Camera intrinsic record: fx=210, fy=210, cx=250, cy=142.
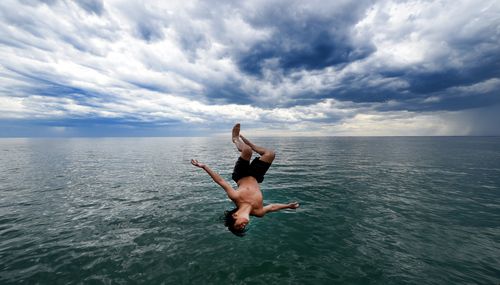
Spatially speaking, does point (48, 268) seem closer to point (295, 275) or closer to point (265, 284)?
point (265, 284)

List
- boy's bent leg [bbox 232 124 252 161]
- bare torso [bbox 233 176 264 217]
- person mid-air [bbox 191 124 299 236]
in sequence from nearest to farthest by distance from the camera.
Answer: person mid-air [bbox 191 124 299 236]
bare torso [bbox 233 176 264 217]
boy's bent leg [bbox 232 124 252 161]

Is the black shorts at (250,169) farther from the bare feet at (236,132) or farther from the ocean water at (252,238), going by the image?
the ocean water at (252,238)

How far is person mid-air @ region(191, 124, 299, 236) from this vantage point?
731cm

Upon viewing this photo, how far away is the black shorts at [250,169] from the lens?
373 inches

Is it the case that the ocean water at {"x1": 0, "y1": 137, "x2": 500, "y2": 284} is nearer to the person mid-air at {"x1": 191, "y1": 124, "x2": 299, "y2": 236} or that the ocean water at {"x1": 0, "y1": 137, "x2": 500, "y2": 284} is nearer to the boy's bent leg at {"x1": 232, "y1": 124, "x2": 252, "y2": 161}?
the person mid-air at {"x1": 191, "y1": 124, "x2": 299, "y2": 236}

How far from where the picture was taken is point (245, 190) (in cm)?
854

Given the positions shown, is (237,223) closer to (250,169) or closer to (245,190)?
(245,190)

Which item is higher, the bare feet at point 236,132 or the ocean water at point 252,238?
the bare feet at point 236,132

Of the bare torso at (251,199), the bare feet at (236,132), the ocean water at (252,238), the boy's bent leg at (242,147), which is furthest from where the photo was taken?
the bare feet at (236,132)

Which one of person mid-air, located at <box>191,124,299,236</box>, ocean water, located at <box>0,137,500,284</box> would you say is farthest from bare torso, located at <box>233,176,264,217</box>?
ocean water, located at <box>0,137,500,284</box>

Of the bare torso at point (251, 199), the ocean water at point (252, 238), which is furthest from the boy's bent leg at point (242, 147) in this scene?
the ocean water at point (252, 238)

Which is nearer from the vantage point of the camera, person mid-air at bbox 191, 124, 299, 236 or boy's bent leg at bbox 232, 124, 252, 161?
person mid-air at bbox 191, 124, 299, 236

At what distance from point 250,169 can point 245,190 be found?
1.31m

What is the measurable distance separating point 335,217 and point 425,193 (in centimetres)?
1244
